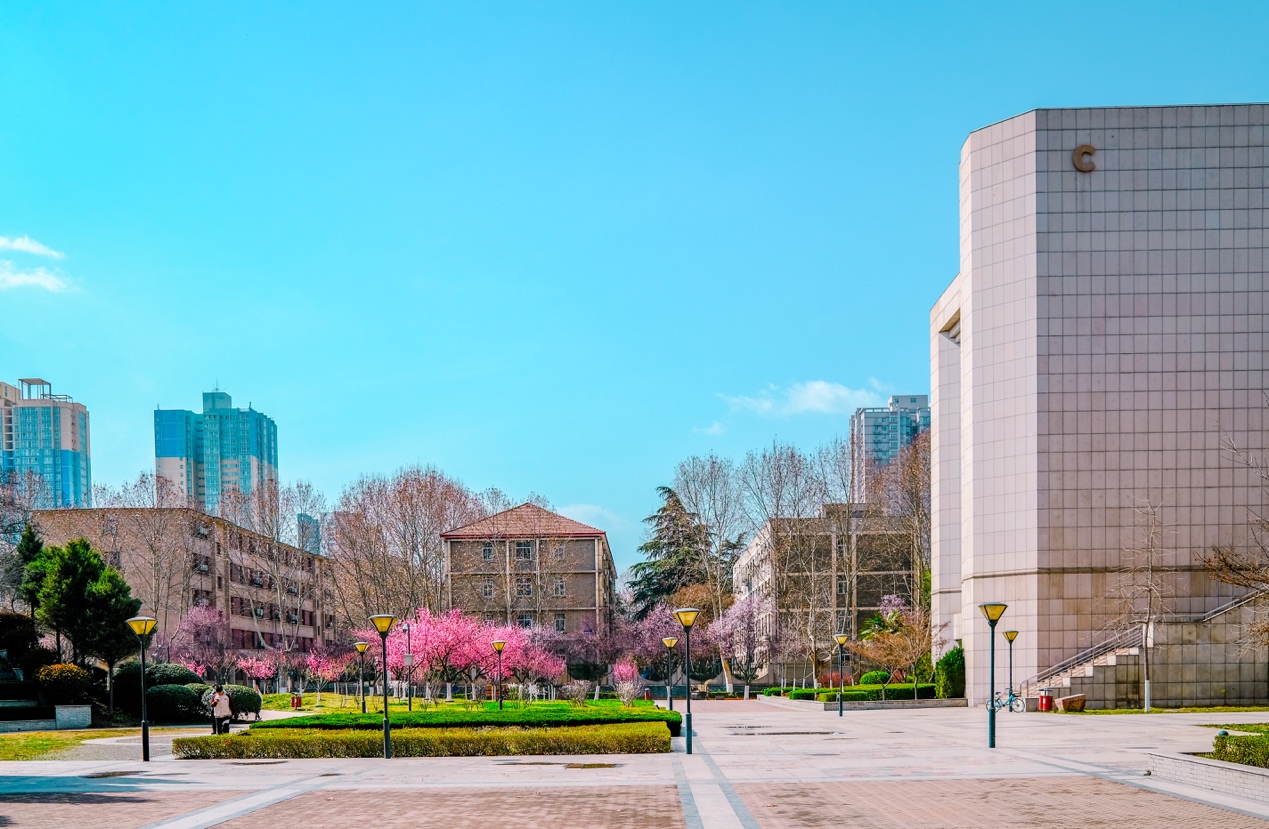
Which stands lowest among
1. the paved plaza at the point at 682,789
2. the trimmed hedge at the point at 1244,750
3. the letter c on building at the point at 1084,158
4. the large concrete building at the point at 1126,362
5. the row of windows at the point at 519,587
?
the row of windows at the point at 519,587

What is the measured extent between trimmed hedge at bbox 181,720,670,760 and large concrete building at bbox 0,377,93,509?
171136mm

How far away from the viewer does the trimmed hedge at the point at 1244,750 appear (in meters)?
14.0

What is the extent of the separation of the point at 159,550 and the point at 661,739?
147ft

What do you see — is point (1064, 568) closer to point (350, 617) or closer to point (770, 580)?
point (770, 580)

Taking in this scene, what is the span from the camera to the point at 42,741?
→ 27453 millimetres

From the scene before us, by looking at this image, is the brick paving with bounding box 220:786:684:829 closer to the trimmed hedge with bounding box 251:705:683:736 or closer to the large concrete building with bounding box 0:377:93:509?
the trimmed hedge with bounding box 251:705:683:736

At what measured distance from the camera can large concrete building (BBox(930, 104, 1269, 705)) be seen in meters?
37.2

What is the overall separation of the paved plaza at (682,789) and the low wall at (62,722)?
1222 centimetres

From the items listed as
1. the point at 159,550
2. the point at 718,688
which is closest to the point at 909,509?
the point at 718,688

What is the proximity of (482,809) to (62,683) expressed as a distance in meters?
27.6

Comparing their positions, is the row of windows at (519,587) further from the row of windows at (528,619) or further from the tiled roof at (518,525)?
the tiled roof at (518,525)

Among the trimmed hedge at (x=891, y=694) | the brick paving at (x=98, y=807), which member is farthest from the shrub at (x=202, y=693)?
the trimmed hedge at (x=891, y=694)

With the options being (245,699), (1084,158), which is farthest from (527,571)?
(1084,158)

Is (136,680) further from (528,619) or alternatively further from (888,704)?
(528,619)
